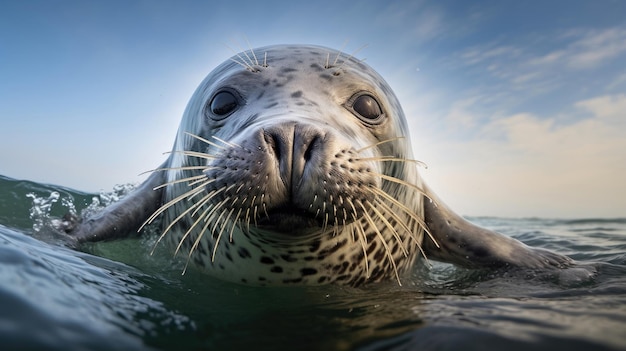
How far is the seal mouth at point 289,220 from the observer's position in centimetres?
208

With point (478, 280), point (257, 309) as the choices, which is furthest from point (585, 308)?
point (257, 309)

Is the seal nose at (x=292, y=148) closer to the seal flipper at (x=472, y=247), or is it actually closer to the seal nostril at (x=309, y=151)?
the seal nostril at (x=309, y=151)

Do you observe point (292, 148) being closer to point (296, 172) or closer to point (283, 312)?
point (296, 172)

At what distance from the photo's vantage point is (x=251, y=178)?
2.00 metres

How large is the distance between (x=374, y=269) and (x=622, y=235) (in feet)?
20.2

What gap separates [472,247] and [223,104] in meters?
2.04

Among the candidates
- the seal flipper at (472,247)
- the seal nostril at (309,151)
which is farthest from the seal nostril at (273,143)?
the seal flipper at (472,247)

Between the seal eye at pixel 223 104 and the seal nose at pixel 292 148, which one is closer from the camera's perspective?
the seal nose at pixel 292 148

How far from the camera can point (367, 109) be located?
2961mm

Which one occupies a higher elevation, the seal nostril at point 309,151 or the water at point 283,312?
the seal nostril at point 309,151

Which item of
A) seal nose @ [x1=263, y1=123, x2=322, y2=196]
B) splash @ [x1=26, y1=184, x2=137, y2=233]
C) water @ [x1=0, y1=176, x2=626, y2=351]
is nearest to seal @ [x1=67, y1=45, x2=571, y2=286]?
seal nose @ [x1=263, y1=123, x2=322, y2=196]

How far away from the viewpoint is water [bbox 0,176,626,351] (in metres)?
1.46

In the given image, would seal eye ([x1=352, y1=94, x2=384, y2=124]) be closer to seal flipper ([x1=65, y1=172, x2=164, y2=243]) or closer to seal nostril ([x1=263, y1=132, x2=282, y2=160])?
seal nostril ([x1=263, y1=132, x2=282, y2=160])

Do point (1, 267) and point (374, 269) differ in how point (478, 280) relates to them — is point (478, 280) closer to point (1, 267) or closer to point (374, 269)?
point (374, 269)
